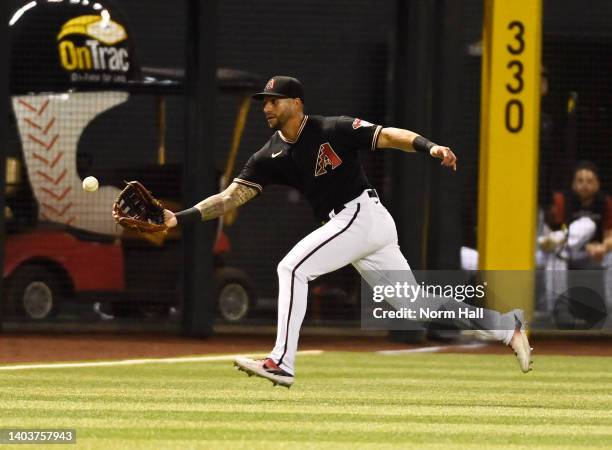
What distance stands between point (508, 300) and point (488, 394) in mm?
4561

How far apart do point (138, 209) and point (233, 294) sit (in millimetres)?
5430

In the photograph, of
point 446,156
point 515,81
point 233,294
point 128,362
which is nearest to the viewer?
point 446,156

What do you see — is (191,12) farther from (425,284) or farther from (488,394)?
(488,394)

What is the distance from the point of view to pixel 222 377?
9.45 m

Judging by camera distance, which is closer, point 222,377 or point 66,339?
point 222,377

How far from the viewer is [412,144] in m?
7.97

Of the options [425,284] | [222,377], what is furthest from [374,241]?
[425,284]

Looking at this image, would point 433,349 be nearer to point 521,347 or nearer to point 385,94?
point 385,94

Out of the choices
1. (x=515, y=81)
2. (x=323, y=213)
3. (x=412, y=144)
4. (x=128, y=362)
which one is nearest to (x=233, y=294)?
(x=128, y=362)

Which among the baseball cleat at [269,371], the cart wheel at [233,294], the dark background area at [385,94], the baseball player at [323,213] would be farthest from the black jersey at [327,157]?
the cart wheel at [233,294]

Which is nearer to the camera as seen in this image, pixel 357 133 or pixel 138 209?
pixel 357 133

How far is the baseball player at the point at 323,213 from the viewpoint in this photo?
8.18 m

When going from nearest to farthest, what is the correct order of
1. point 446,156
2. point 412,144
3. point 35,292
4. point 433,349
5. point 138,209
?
point 446,156 < point 412,144 < point 138,209 < point 433,349 < point 35,292

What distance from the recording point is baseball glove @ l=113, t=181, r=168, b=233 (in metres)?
8.34
